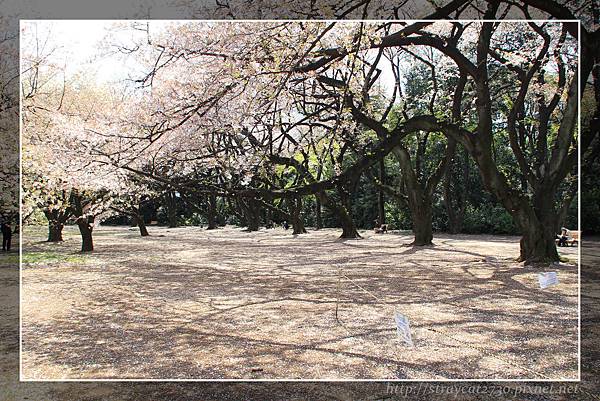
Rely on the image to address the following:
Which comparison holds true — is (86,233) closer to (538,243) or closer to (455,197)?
(455,197)

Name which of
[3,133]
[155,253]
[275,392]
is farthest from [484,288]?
[3,133]

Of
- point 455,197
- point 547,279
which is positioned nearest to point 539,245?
point 547,279

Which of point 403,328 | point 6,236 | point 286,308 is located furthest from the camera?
point 6,236

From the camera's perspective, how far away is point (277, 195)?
332 cm

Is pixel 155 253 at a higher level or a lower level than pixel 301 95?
lower

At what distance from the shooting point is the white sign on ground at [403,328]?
261cm

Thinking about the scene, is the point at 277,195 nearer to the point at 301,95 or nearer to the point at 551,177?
the point at 301,95

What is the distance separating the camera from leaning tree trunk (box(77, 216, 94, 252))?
3.00 meters

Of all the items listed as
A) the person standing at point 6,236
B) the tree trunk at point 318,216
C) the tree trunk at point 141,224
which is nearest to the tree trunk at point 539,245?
the tree trunk at point 318,216

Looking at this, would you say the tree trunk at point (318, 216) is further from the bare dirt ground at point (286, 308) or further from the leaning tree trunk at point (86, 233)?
the leaning tree trunk at point (86, 233)

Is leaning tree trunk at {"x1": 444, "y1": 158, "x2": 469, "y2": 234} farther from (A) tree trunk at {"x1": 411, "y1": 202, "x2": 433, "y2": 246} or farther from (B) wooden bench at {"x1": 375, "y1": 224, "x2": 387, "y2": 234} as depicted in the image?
(B) wooden bench at {"x1": 375, "y1": 224, "x2": 387, "y2": 234}

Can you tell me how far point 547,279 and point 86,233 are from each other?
8.93 ft

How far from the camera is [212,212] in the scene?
324 centimetres

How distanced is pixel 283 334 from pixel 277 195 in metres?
0.99
